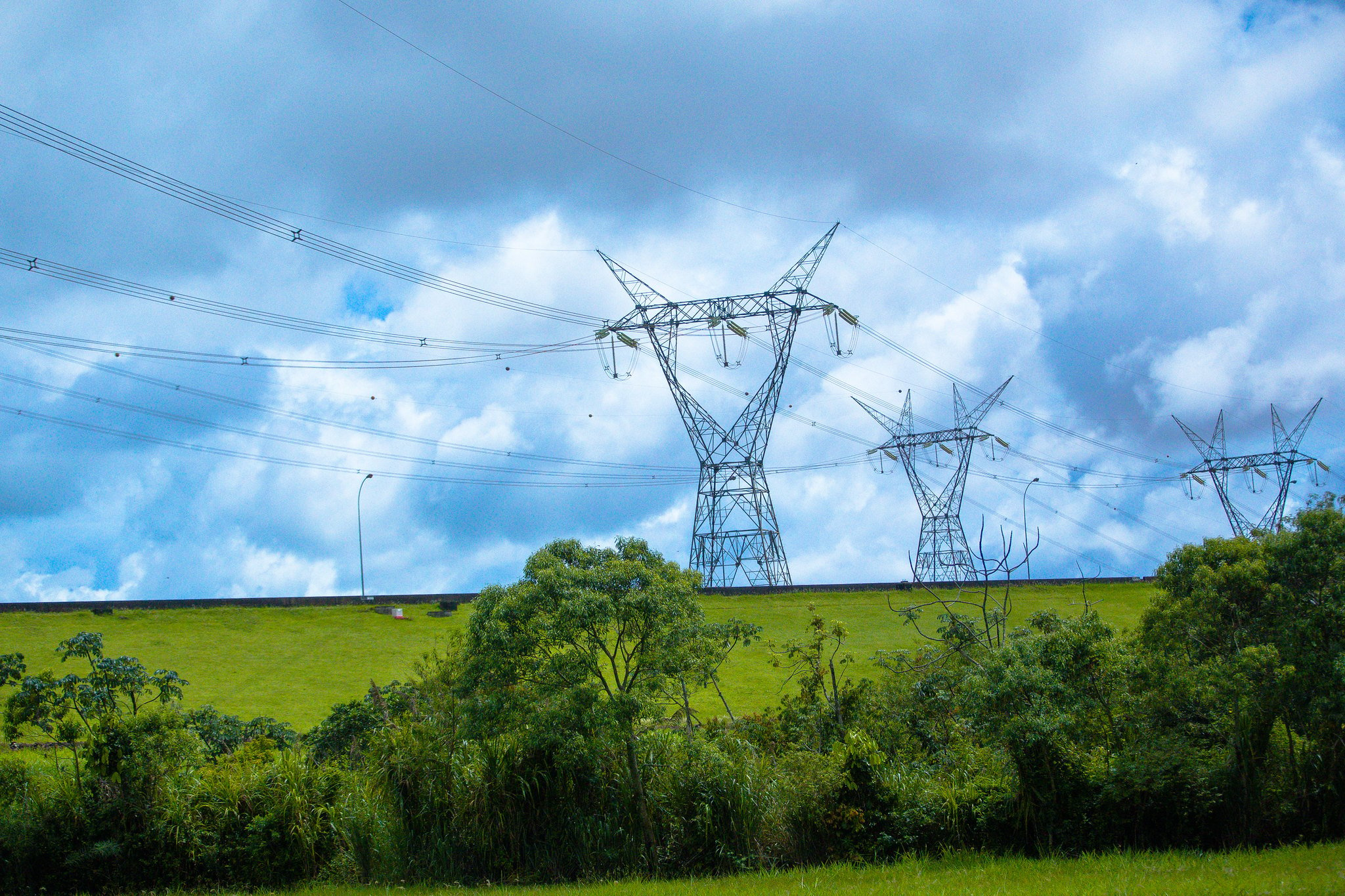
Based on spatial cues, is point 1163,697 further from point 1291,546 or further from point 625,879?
point 625,879

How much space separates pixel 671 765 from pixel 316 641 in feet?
76.2

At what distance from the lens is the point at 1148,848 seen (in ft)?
46.2

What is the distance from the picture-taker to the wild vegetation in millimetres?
13711

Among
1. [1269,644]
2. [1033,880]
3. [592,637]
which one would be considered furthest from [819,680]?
[1269,644]

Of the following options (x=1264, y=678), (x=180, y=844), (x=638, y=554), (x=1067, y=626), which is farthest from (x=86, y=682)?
(x=1264, y=678)

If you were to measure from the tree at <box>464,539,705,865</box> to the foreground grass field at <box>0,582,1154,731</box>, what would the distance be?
39.3 ft

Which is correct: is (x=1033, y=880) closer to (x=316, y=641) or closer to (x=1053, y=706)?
(x=1053, y=706)

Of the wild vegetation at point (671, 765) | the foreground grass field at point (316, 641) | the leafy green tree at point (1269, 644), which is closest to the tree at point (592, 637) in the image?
the wild vegetation at point (671, 765)

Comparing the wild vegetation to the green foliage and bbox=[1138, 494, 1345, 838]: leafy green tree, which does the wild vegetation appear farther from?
the green foliage

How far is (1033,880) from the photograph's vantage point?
12.0 metres

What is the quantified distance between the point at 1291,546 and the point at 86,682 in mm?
19356

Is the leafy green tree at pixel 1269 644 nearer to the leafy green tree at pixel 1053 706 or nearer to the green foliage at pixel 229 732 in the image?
the leafy green tree at pixel 1053 706

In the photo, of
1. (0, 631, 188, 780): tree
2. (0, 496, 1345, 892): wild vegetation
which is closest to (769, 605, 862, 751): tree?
(0, 496, 1345, 892): wild vegetation

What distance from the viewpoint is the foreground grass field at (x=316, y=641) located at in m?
27.8
